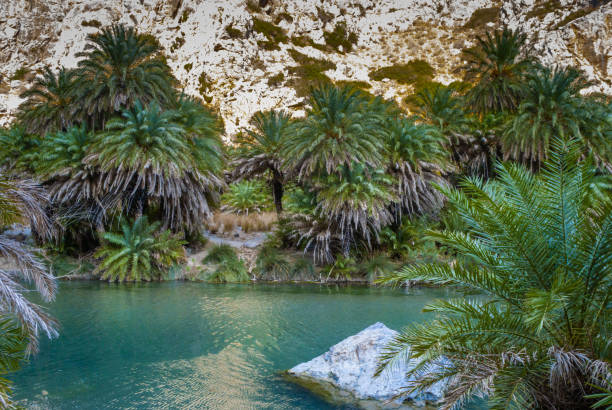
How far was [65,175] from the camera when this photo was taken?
1413cm

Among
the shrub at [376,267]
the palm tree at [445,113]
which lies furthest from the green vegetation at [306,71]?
the shrub at [376,267]

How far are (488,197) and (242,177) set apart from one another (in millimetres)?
15374

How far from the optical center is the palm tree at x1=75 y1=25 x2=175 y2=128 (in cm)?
1409

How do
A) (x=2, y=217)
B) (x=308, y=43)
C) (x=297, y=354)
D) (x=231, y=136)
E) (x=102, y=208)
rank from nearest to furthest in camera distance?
1. (x=2, y=217)
2. (x=297, y=354)
3. (x=102, y=208)
4. (x=231, y=136)
5. (x=308, y=43)

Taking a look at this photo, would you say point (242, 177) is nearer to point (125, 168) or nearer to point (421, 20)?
point (125, 168)

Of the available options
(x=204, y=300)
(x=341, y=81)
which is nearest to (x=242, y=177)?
(x=204, y=300)

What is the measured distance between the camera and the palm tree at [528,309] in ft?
10.3

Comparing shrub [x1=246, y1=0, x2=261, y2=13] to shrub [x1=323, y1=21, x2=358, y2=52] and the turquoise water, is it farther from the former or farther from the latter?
the turquoise water

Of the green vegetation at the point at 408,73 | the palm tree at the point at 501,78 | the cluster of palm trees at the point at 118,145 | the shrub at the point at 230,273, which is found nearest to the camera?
the cluster of palm trees at the point at 118,145

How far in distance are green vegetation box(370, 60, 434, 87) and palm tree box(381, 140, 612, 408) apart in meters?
46.3

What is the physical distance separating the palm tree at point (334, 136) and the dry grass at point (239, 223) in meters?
5.34

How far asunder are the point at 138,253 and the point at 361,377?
434 inches

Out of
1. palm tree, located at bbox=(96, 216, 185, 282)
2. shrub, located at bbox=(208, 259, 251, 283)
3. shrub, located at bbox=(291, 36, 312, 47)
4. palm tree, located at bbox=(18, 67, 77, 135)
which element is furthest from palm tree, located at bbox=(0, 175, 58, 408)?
shrub, located at bbox=(291, 36, 312, 47)

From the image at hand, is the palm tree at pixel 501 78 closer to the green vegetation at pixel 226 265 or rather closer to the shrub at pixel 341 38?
the green vegetation at pixel 226 265
